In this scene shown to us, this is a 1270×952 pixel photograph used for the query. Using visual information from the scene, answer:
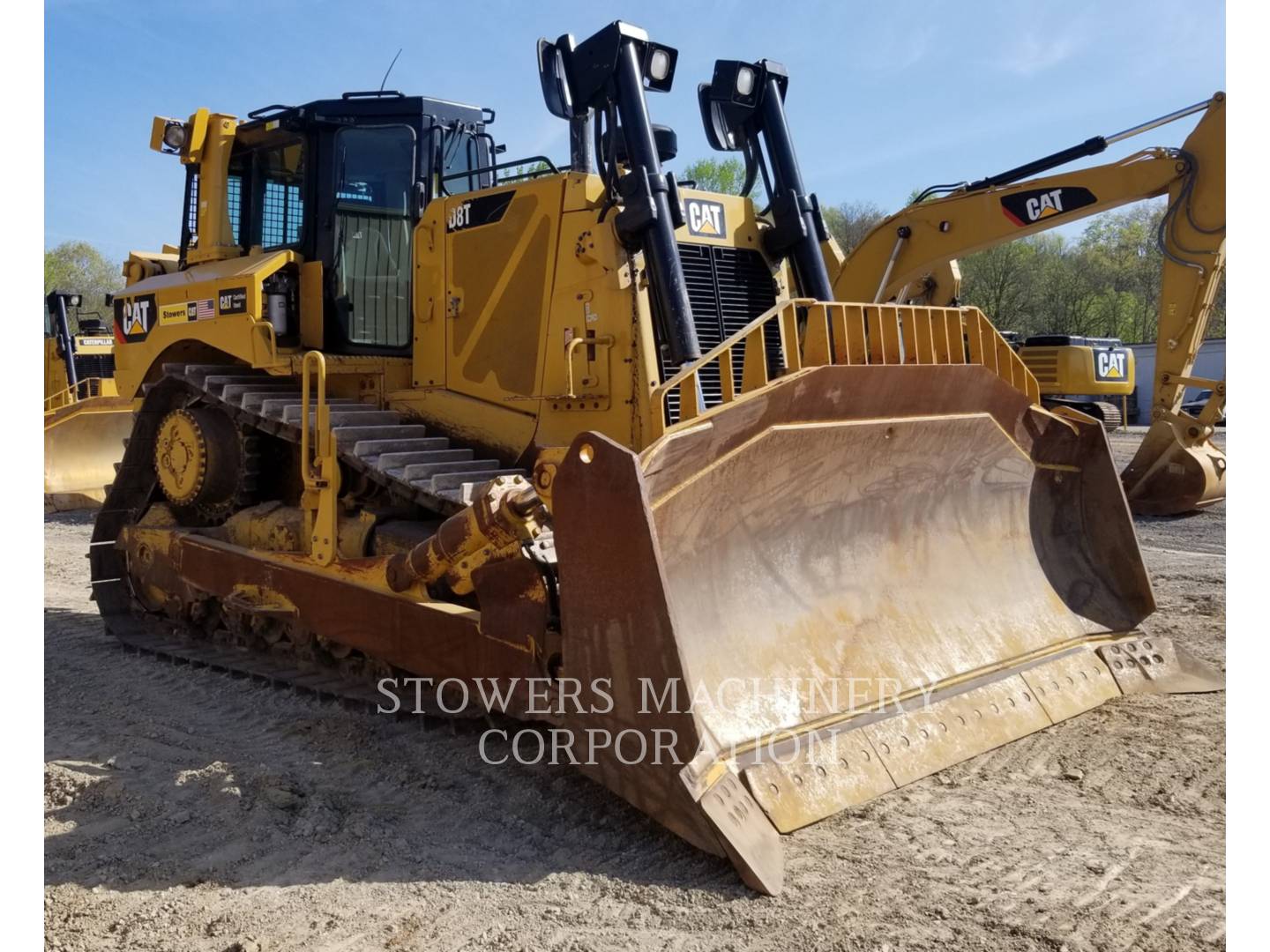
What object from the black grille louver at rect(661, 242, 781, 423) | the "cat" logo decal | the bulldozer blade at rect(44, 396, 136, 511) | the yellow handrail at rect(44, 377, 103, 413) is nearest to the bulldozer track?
the black grille louver at rect(661, 242, 781, 423)

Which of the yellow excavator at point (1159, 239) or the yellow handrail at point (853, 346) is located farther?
the yellow excavator at point (1159, 239)

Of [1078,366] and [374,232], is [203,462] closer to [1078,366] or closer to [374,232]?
[374,232]

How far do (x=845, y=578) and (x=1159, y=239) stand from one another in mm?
7435

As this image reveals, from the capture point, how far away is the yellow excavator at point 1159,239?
9.61 meters

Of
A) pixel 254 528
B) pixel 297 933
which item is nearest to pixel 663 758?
pixel 297 933

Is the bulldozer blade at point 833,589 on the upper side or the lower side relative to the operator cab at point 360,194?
lower

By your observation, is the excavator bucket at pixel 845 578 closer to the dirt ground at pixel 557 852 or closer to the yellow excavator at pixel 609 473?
the yellow excavator at pixel 609 473

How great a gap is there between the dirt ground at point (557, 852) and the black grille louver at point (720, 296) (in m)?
2.03

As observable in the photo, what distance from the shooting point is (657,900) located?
316 centimetres

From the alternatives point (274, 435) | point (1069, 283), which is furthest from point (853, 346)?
point (1069, 283)

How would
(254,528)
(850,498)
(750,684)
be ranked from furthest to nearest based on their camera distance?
(254,528) < (850,498) < (750,684)

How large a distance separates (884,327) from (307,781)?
2872mm

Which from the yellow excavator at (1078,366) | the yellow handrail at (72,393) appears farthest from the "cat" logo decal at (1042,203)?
the yellow handrail at (72,393)

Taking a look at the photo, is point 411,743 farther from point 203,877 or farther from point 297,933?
point 297,933
